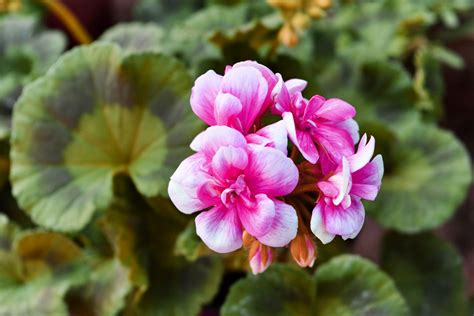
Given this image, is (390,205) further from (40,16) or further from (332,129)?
(40,16)

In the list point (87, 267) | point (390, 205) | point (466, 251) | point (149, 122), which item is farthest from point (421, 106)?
point (87, 267)

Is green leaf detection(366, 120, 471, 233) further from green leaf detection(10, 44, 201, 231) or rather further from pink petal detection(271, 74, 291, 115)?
pink petal detection(271, 74, 291, 115)

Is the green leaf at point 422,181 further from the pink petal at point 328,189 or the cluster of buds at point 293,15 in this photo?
the pink petal at point 328,189

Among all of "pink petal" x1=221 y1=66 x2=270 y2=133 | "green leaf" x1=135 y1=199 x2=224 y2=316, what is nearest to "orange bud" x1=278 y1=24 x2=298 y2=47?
"green leaf" x1=135 y1=199 x2=224 y2=316

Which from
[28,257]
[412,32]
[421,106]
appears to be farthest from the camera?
[412,32]

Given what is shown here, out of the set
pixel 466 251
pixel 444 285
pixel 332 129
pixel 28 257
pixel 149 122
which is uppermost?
pixel 332 129

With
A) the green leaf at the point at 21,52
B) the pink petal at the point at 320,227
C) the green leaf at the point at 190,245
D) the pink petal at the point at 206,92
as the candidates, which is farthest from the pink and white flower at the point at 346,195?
the green leaf at the point at 21,52

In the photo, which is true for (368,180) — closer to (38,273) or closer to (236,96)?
(236,96)
